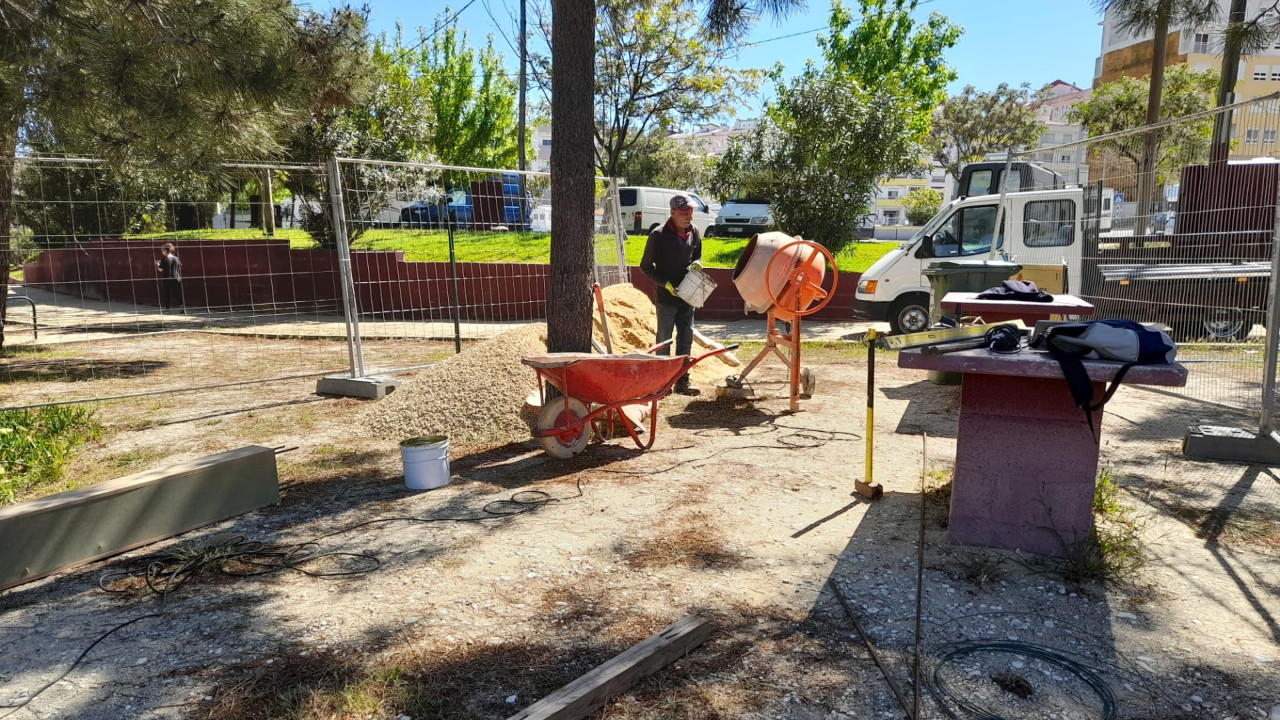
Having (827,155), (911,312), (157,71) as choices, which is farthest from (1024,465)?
(827,155)

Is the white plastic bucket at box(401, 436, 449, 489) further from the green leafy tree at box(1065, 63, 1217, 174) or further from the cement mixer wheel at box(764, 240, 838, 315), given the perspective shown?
the green leafy tree at box(1065, 63, 1217, 174)

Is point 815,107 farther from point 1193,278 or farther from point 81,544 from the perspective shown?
point 81,544

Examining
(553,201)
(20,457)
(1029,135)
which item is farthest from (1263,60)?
(20,457)

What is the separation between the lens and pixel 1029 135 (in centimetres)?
4662

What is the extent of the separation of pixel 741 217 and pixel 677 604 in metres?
21.2

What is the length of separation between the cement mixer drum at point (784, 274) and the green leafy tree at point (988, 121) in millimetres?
43054

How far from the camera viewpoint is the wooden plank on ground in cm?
245

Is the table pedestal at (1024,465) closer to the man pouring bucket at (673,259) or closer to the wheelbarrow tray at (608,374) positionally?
the wheelbarrow tray at (608,374)

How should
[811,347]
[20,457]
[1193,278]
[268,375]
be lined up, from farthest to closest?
[811,347]
[268,375]
[1193,278]
[20,457]

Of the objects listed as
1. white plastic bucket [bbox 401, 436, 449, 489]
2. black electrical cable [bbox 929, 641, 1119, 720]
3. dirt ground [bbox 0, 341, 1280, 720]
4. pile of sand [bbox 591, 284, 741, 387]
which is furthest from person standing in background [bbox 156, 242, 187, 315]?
black electrical cable [bbox 929, 641, 1119, 720]

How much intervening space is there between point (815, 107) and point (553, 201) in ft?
31.0

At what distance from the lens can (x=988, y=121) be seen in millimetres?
46594

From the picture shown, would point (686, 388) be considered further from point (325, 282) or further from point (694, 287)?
point (325, 282)

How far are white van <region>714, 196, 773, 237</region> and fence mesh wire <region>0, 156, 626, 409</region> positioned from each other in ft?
22.4
